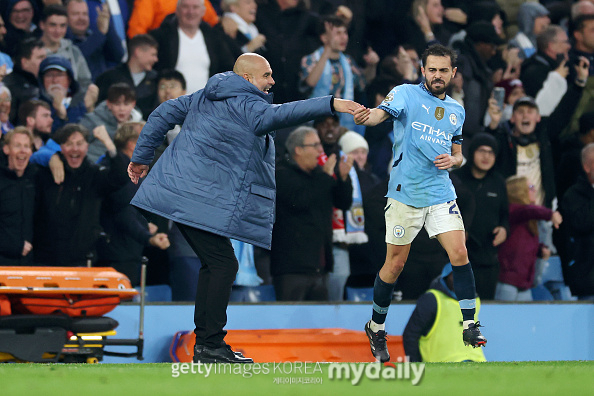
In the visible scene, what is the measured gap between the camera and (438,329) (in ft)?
24.6

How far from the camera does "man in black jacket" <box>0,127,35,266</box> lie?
25.6ft

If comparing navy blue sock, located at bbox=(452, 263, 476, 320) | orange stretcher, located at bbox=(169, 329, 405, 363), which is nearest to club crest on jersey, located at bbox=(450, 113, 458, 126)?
navy blue sock, located at bbox=(452, 263, 476, 320)

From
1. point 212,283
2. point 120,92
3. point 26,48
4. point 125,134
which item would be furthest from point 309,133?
point 212,283

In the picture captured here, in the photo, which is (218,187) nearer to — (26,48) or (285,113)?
(285,113)

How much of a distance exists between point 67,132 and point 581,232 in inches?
199

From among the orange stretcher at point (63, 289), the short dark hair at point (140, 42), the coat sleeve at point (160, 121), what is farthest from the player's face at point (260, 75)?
the short dark hair at point (140, 42)

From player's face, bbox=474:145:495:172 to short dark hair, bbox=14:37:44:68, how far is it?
4267 millimetres

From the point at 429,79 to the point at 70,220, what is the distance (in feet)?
12.0

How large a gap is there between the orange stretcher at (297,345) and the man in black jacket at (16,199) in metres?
1.52

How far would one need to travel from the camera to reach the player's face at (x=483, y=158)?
359 inches

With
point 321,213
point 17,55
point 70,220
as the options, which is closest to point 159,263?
point 70,220

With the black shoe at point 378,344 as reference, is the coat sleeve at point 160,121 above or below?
above

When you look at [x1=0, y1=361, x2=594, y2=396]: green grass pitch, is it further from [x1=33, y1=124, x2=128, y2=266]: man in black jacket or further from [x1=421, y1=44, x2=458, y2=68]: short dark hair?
[x1=33, y1=124, x2=128, y2=266]: man in black jacket

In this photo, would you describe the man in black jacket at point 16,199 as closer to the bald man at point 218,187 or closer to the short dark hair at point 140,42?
the short dark hair at point 140,42
